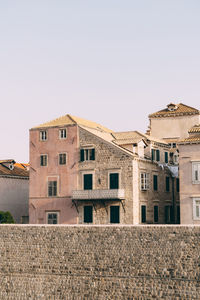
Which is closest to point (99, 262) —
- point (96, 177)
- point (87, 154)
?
point (96, 177)

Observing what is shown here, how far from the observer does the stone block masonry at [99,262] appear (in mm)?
27031

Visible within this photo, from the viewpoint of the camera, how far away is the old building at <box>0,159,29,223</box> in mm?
53062

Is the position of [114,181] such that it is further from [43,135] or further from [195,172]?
[43,135]

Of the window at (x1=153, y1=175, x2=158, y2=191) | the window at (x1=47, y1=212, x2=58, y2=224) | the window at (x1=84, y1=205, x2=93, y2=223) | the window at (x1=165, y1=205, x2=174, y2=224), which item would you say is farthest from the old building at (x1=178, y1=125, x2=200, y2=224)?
the window at (x1=47, y1=212, x2=58, y2=224)

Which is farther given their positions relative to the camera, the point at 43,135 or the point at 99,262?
the point at 43,135

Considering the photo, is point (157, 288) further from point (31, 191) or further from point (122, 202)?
point (31, 191)

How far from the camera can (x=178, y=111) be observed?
2200 inches

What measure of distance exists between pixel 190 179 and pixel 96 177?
9.27m

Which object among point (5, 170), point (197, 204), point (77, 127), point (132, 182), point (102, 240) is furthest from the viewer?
A: point (5, 170)

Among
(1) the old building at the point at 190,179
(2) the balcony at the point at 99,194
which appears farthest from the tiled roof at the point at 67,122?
(1) the old building at the point at 190,179

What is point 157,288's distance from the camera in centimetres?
2725

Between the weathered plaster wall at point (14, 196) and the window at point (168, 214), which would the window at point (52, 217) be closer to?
the weathered plaster wall at point (14, 196)

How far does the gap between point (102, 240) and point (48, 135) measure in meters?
22.4

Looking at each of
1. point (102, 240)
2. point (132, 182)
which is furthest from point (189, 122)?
point (102, 240)
